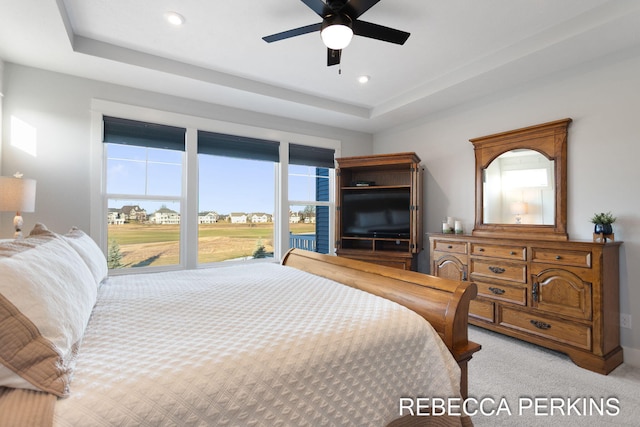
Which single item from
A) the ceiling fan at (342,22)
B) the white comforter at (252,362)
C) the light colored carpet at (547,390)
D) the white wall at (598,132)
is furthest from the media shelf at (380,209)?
the white comforter at (252,362)

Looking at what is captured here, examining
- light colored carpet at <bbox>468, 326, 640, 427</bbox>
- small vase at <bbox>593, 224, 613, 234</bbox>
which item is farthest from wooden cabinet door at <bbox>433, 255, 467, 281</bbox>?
small vase at <bbox>593, 224, 613, 234</bbox>

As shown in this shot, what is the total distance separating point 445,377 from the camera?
1.28m

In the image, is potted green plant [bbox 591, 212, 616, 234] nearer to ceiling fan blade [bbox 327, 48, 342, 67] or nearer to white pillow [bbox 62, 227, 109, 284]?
ceiling fan blade [bbox 327, 48, 342, 67]

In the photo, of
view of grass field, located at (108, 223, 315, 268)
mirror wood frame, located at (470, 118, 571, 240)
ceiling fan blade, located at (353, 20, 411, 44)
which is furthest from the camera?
view of grass field, located at (108, 223, 315, 268)

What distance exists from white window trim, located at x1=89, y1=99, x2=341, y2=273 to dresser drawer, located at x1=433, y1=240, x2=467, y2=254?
173cm

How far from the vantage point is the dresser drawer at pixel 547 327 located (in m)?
2.43

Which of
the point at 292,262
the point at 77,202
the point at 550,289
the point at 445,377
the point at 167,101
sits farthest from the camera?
the point at 167,101

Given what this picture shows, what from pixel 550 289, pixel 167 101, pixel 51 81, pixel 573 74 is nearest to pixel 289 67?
pixel 167 101

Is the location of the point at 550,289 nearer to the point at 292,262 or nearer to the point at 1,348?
the point at 292,262

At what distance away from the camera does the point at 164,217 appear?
11.7ft

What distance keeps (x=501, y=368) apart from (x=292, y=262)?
6.20 ft

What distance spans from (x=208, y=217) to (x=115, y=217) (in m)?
0.98

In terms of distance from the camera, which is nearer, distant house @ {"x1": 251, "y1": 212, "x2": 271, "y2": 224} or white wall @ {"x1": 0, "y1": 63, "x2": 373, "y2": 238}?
white wall @ {"x1": 0, "y1": 63, "x2": 373, "y2": 238}

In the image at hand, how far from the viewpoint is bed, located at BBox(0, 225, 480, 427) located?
30.7 inches
